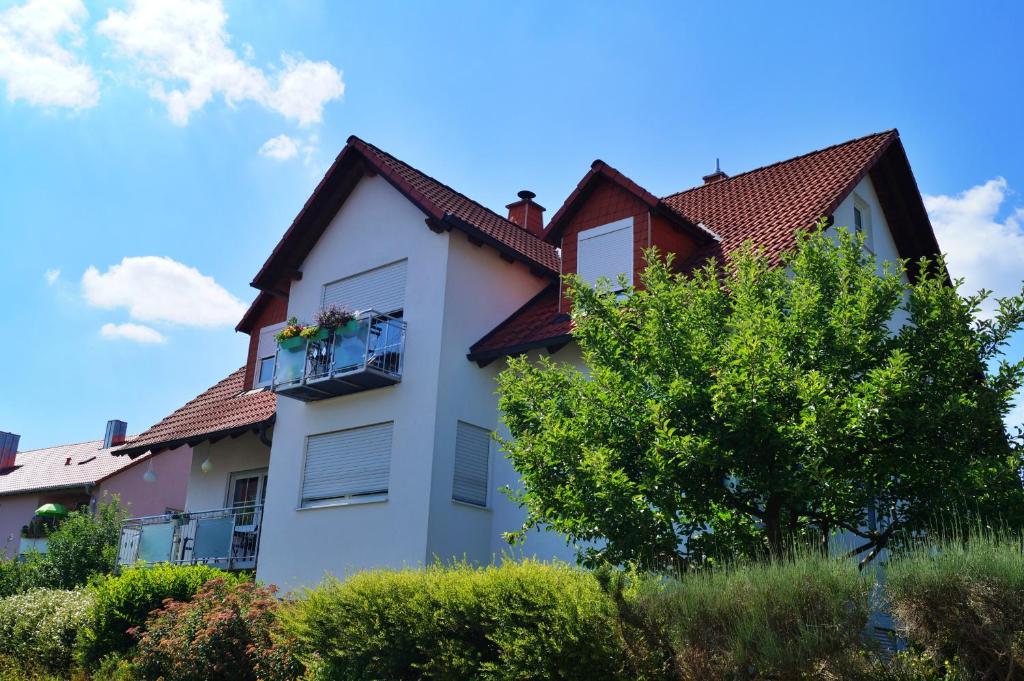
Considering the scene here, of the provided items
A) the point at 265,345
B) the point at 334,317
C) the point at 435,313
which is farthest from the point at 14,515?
the point at 435,313

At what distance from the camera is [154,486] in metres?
39.5

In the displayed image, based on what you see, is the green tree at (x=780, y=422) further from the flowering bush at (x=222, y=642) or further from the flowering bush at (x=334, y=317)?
the flowering bush at (x=334, y=317)

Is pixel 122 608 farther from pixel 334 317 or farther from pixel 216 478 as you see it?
pixel 216 478

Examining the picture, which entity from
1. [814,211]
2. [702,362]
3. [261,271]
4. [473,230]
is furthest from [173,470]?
[702,362]

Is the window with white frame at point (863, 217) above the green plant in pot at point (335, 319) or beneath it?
above

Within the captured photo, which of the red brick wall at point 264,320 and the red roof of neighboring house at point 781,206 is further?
the red brick wall at point 264,320

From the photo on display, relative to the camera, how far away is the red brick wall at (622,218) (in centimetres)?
1800

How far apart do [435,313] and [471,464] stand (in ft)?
9.28

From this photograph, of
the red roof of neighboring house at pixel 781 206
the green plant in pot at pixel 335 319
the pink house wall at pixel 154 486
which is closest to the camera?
the red roof of neighboring house at pixel 781 206

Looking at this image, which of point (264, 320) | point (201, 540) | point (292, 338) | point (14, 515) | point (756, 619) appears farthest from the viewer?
point (14, 515)

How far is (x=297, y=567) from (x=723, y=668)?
39.9 feet

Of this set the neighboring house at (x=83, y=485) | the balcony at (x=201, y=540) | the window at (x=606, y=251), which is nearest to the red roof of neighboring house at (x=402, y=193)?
the window at (x=606, y=251)

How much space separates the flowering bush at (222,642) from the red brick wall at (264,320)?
371 inches

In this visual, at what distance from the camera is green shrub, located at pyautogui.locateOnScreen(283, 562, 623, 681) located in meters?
9.05
